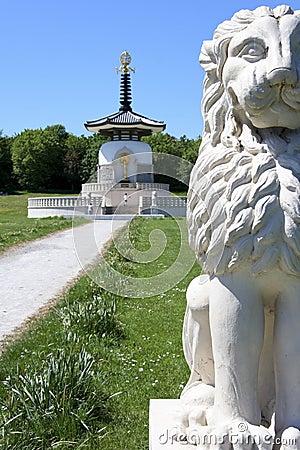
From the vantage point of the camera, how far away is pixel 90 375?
3.42 meters

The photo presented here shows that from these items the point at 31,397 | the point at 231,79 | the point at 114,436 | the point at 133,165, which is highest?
the point at 133,165

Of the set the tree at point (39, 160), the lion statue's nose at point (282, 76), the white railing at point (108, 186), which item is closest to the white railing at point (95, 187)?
the white railing at point (108, 186)

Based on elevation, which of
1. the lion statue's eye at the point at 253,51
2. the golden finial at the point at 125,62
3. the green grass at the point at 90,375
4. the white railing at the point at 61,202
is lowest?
the green grass at the point at 90,375

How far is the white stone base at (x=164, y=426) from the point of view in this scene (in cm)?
206

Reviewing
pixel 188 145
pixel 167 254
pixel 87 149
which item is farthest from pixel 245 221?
pixel 87 149

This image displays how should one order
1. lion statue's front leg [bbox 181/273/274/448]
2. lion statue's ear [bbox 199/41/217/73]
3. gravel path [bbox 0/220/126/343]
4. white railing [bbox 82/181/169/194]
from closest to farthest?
lion statue's front leg [bbox 181/273/274/448] < lion statue's ear [bbox 199/41/217/73] < gravel path [bbox 0/220/126/343] < white railing [bbox 82/181/169/194]

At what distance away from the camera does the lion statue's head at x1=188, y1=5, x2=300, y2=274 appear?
1.71 m

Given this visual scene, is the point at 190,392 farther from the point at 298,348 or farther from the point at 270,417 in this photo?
the point at 298,348

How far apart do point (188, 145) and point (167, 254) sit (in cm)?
3499

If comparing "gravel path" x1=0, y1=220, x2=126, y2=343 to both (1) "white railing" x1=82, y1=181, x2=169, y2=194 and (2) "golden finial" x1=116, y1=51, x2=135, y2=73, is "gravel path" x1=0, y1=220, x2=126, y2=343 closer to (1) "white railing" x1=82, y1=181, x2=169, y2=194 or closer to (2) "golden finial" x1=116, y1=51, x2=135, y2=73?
(1) "white railing" x1=82, y1=181, x2=169, y2=194

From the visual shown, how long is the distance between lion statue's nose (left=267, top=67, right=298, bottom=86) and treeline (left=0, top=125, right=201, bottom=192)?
49232mm

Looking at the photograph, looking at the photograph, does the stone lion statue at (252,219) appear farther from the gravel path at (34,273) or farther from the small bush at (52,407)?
the gravel path at (34,273)

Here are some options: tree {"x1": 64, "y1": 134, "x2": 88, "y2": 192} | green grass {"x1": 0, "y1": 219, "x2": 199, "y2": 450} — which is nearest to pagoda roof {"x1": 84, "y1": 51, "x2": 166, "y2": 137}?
tree {"x1": 64, "y1": 134, "x2": 88, "y2": 192}

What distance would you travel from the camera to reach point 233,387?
5.93 ft
